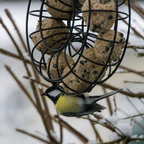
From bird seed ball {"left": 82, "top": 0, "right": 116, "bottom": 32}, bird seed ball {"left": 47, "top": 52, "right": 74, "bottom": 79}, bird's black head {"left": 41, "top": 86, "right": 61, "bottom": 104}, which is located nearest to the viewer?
bird seed ball {"left": 82, "top": 0, "right": 116, "bottom": 32}

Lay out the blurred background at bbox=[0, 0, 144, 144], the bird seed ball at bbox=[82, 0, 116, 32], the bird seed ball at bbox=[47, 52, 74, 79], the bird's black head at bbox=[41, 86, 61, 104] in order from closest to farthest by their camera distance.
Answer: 1. the bird seed ball at bbox=[82, 0, 116, 32]
2. the bird seed ball at bbox=[47, 52, 74, 79]
3. the bird's black head at bbox=[41, 86, 61, 104]
4. the blurred background at bbox=[0, 0, 144, 144]

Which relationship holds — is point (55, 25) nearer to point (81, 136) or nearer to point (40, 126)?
point (81, 136)

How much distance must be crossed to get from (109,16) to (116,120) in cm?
45

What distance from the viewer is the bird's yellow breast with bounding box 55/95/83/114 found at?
750mm

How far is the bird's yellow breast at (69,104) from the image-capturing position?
75 cm

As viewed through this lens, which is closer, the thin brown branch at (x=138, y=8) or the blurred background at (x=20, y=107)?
the thin brown branch at (x=138, y=8)

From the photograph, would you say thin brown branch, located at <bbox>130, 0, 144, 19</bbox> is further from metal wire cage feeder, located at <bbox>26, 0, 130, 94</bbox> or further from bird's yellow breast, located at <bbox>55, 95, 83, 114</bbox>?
bird's yellow breast, located at <bbox>55, 95, 83, 114</bbox>

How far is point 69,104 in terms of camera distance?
2.58 ft

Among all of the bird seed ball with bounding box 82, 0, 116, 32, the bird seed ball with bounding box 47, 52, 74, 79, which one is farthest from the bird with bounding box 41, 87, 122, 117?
the bird seed ball with bounding box 82, 0, 116, 32

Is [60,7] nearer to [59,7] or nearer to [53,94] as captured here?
[59,7]

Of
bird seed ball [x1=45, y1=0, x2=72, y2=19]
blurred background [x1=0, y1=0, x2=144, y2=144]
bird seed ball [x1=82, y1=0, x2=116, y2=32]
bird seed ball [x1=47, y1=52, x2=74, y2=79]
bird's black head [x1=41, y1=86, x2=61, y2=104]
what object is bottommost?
blurred background [x1=0, y1=0, x2=144, y2=144]

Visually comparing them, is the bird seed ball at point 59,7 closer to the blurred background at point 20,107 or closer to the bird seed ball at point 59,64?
the bird seed ball at point 59,64

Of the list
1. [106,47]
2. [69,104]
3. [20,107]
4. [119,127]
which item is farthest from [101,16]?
[20,107]

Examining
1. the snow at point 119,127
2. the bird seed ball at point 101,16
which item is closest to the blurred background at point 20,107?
the snow at point 119,127
